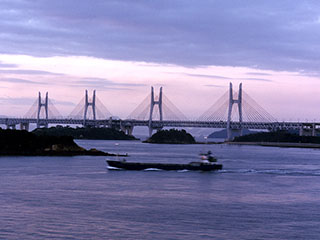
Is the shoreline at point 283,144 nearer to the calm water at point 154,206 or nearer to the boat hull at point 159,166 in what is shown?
the boat hull at point 159,166

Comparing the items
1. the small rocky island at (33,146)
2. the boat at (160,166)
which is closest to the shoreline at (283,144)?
the small rocky island at (33,146)

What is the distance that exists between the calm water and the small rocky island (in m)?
29.8

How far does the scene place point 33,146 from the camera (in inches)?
3430

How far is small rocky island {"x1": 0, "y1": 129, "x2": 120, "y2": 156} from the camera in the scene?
85.7 metres

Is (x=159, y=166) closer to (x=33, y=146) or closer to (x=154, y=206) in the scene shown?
(x=154, y=206)

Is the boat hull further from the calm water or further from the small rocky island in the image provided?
the small rocky island

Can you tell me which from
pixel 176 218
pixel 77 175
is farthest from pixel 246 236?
pixel 77 175

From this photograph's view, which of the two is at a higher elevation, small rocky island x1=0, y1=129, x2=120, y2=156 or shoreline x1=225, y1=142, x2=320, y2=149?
small rocky island x1=0, y1=129, x2=120, y2=156

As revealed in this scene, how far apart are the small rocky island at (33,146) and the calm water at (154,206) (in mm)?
29772

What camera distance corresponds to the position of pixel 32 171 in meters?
57.6

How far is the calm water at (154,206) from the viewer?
88.6 feet

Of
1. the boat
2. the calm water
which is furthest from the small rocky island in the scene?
the calm water

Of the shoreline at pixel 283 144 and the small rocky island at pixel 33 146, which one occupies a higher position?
the small rocky island at pixel 33 146

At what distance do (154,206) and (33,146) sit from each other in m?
55.9
